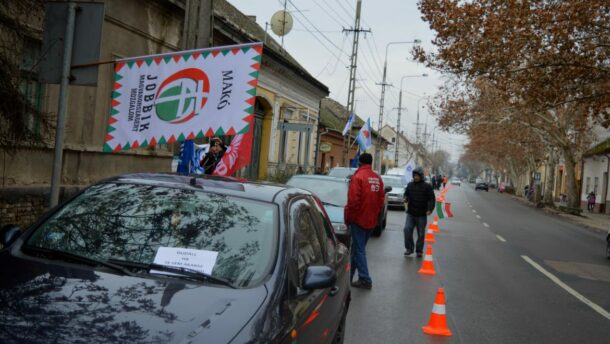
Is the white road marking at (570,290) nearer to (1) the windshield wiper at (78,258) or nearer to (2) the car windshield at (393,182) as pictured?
(1) the windshield wiper at (78,258)

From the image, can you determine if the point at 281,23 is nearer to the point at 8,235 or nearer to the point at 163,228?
the point at 8,235

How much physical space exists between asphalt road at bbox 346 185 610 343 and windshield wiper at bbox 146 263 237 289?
3166mm

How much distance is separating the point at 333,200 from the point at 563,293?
471 cm

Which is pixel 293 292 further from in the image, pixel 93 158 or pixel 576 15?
pixel 576 15

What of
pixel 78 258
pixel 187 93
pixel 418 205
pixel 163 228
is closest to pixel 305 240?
pixel 163 228

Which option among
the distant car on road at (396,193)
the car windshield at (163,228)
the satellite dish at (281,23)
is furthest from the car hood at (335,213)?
the satellite dish at (281,23)

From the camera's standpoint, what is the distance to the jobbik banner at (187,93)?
6.38 m

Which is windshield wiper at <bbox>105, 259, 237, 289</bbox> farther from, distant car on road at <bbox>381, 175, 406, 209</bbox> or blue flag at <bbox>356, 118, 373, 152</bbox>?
blue flag at <bbox>356, 118, 373, 152</bbox>

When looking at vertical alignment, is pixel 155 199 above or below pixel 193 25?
below

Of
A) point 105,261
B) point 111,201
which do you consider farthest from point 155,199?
point 105,261

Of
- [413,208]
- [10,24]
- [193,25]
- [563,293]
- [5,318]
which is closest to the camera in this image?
[5,318]

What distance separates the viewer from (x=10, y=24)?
589 cm

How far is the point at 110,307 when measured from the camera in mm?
2777

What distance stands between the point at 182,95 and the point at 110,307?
13.0 ft
